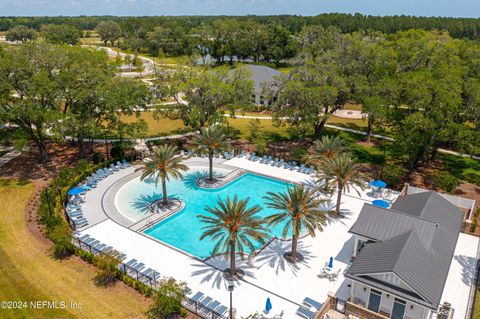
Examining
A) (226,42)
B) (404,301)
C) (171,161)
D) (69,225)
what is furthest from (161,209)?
(226,42)

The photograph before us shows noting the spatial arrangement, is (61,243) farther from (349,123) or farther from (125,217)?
(349,123)

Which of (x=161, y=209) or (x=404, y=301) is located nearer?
(x=404, y=301)

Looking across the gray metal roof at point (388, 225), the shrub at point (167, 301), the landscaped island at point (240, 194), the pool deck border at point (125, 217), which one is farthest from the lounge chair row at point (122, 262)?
the gray metal roof at point (388, 225)

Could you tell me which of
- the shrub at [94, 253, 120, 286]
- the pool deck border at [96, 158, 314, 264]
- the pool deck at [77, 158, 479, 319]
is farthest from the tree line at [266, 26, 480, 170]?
the shrub at [94, 253, 120, 286]

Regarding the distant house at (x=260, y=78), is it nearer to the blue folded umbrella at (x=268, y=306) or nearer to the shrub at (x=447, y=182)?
the shrub at (x=447, y=182)

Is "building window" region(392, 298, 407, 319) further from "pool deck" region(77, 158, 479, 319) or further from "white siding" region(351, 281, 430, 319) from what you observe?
"pool deck" region(77, 158, 479, 319)

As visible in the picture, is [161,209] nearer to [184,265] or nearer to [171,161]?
[171,161]
